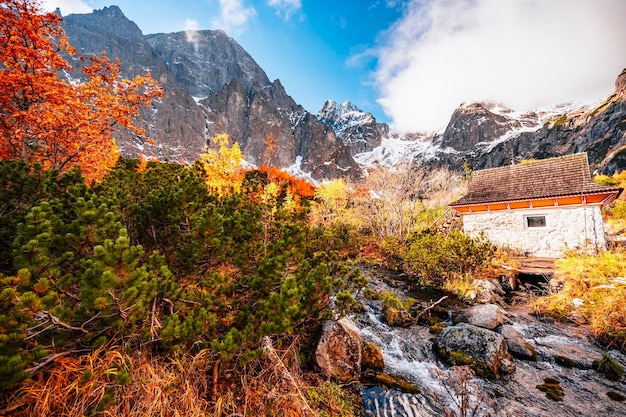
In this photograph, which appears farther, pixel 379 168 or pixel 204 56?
pixel 204 56

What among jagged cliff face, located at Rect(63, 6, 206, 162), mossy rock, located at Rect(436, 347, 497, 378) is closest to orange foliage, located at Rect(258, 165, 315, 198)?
Result: mossy rock, located at Rect(436, 347, 497, 378)

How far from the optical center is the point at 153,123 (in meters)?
102

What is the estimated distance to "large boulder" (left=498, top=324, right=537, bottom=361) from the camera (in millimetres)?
5837

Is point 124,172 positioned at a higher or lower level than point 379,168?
lower

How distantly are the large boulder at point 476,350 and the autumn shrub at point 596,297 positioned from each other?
9.71 ft

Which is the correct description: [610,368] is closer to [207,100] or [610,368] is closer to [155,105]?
[155,105]

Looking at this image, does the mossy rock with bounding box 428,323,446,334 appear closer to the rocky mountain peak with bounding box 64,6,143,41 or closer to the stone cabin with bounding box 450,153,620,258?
the stone cabin with bounding box 450,153,620,258

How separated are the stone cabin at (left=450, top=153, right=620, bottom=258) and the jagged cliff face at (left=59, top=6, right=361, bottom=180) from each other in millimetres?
84279

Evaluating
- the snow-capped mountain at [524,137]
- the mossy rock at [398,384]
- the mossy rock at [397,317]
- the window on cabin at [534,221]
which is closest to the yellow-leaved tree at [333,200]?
the snow-capped mountain at [524,137]

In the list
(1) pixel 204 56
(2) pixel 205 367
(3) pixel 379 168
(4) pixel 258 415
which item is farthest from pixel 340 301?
(1) pixel 204 56

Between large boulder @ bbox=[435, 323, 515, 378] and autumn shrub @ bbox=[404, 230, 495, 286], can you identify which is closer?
large boulder @ bbox=[435, 323, 515, 378]

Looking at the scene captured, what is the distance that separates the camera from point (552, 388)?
479cm

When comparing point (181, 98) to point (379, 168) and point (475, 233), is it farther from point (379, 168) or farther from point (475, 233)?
point (475, 233)

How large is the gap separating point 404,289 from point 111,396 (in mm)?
10237
